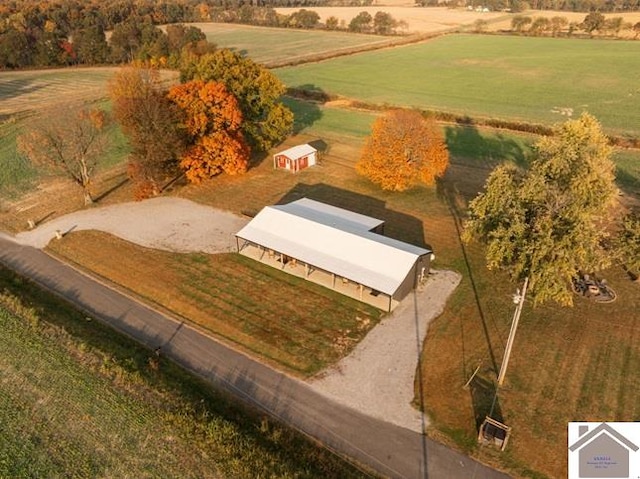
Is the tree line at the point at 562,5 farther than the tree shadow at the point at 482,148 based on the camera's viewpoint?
Yes

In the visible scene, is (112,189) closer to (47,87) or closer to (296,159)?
(296,159)

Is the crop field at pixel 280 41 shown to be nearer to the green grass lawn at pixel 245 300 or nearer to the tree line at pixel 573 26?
the tree line at pixel 573 26

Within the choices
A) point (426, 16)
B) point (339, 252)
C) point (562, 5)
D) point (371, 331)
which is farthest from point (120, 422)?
point (562, 5)

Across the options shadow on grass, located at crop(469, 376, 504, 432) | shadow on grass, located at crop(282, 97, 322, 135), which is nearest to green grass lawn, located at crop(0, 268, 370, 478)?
shadow on grass, located at crop(469, 376, 504, 432)

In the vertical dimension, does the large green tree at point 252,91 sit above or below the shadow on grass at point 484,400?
above

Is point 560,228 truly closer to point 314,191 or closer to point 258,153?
point 314,191

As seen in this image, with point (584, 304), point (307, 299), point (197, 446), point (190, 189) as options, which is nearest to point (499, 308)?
point (584, 304)

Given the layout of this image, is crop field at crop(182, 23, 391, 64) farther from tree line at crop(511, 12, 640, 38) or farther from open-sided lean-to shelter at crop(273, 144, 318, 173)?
open-sided lean-to shelter at crop(273, 144, 318, 173)

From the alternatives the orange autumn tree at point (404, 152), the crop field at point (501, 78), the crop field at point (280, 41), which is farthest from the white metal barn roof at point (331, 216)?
the crop field at point (280, 41)
